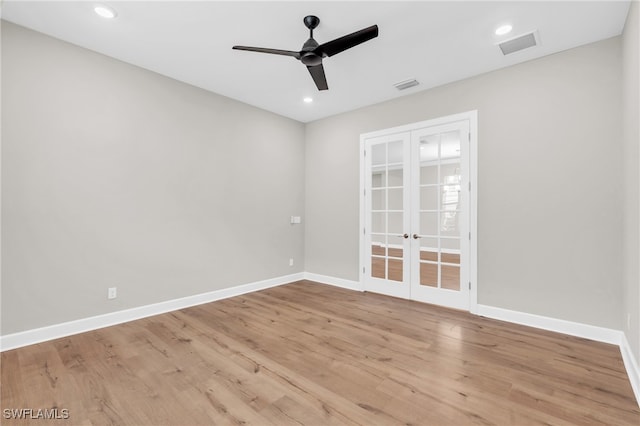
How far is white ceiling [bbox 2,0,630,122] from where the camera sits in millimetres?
2416

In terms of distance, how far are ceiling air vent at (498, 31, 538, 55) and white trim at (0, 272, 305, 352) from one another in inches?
176

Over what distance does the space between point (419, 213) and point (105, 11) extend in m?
4.09

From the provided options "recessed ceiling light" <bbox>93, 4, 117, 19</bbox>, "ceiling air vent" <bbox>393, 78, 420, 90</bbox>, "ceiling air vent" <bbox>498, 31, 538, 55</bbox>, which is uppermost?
"ceiling air vent" <bbox>393, 78, 420, 90</bbox>

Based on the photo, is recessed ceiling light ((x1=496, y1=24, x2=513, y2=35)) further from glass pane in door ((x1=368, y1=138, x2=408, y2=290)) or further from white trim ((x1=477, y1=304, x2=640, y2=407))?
white trim ((x1=477, y1=304, x2=640, y2=407))

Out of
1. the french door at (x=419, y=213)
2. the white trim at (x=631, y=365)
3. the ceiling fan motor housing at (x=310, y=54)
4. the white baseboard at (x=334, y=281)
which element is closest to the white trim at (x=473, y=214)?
the french door at (x=419, y=213)

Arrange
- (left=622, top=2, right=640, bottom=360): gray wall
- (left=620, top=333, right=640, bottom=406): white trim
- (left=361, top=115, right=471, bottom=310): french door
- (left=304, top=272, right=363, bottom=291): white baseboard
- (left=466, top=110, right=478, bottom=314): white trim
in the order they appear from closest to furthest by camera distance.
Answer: (left=620, top=333, right=640, bottom=406): white trim
(left=622, top=2, right=640, bottom=360): gray wall
(left=466, top=110, right=478, bottom=314): white trim
(left=361, top=115, right=471, bottom=310): french door
(left=304, top=272, right=363, bottom=291): white baseboard

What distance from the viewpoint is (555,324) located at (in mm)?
3025

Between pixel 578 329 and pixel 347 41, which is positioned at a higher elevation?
pixel 347 41

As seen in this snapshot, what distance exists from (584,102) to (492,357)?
8.98 feet

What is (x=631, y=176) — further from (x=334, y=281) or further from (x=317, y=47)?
(x=334, y=281)

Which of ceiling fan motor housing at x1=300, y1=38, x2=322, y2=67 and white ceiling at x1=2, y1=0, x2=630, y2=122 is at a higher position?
white ceiling at x1=2, y1=0, x2=630, y2=122

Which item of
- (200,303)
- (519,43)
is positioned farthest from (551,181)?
(200,303)

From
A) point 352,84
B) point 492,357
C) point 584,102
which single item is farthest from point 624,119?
point 352,84

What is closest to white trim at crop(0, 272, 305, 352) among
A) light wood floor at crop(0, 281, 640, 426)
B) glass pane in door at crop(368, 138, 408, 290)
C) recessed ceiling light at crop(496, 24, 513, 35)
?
light wood floor at crop(0, 281, 640, 426)
